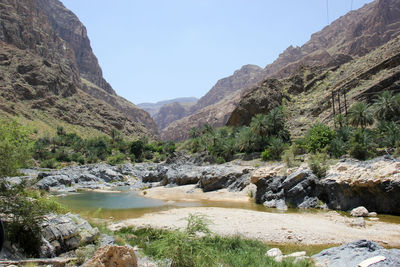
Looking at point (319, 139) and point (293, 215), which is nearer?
point (293, 215)

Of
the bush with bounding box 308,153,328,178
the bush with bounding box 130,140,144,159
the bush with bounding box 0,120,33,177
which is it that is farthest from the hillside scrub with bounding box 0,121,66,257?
the bush with bounding box 130,140,144,159

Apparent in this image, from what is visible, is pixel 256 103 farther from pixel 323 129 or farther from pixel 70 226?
pixel 70 226

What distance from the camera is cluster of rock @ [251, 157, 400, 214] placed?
19484 mm

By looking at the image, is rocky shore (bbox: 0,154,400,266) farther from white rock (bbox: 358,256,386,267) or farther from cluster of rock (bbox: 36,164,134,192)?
cluster of rock (bbox: 36,164,134,192)

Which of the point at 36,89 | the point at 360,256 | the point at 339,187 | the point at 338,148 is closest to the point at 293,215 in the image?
the point at 339,187

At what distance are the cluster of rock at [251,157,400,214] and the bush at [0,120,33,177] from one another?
20.6 m

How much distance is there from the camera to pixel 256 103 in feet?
297

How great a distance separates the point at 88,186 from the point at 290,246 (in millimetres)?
43118

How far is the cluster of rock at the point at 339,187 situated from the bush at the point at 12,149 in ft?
67.7

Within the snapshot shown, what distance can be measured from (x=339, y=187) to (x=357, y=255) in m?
15.9

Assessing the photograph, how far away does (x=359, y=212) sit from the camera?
19.5 meters

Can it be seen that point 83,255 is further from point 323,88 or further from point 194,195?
point 323,88

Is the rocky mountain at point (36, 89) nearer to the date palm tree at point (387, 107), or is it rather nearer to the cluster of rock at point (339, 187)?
the cluster of rock at point (339, 187)

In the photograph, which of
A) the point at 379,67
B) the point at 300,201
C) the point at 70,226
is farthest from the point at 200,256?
the point at 379,67
